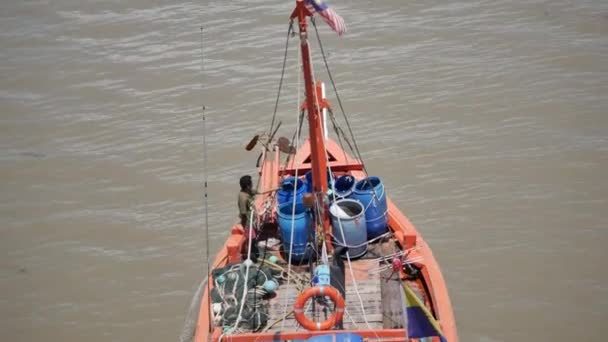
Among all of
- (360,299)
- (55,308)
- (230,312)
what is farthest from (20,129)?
(360,299)

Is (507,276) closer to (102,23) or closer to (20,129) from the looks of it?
(20,129)

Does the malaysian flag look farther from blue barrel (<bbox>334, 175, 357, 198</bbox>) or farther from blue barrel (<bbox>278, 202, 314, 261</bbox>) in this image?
blue barrel (<bbox>334, 175, 357, 198</bbox>)

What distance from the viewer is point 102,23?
17625 mm

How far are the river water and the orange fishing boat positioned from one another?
1840 millimetres

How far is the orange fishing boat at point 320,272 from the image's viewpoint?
6.80m

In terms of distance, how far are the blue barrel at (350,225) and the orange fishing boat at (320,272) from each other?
0.01m

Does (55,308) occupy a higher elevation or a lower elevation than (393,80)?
lower

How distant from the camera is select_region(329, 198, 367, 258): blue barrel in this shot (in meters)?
7.96

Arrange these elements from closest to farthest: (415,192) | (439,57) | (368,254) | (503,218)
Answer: (368,254) → (503,218) → (415,192) → (439,57)

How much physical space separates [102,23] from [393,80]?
329 inches

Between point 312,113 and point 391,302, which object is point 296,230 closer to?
point 391,302

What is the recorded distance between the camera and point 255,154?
12883 millimetres

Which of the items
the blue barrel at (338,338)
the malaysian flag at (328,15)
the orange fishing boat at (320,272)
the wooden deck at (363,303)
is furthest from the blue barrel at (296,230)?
the malaysian flag at (328,15)

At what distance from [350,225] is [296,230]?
68 cm
